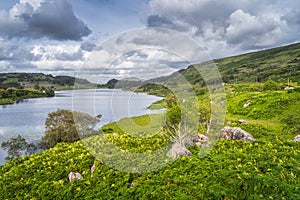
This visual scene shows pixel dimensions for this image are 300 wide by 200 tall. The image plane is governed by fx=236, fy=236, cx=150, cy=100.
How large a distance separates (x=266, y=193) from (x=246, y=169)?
135 cm

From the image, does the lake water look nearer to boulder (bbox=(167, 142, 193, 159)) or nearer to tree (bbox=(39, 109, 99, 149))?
tree (bbox=(39, 109, 99, 149))

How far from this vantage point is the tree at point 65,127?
28.5 meters

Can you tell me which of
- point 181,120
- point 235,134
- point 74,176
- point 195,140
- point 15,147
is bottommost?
point 15,147

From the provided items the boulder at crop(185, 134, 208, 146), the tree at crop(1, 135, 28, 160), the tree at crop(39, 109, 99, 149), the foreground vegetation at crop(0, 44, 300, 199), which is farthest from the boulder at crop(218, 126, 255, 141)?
the tree at crop(1, 135, 28, 160)

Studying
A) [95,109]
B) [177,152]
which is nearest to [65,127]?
[95,109]

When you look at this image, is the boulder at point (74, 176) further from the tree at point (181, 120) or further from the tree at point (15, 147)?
the tree at point (15, 147)

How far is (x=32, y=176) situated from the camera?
419 inches

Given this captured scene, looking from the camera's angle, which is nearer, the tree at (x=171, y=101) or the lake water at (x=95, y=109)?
the lake water at (x=95, y=109)

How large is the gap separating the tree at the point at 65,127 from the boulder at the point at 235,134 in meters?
17.4

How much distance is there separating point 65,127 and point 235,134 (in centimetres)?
2243

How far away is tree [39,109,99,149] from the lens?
93.6 feet

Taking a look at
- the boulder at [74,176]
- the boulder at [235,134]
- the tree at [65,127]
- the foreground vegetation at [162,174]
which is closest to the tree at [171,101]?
the foreground vegetation at [162,174]

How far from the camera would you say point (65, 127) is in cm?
2984

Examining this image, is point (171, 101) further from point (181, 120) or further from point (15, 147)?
point (15, 147)
